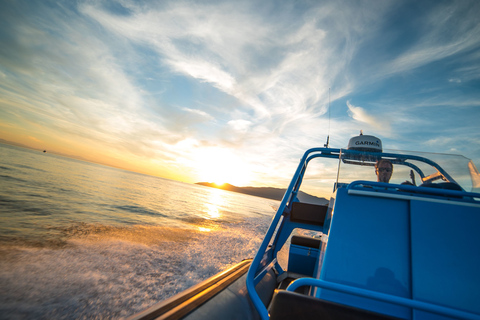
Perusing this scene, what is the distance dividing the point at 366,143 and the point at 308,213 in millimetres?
1328

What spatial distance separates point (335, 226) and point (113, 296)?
332 centimetres

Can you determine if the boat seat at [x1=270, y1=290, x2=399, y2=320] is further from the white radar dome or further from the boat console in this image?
the white radar dome

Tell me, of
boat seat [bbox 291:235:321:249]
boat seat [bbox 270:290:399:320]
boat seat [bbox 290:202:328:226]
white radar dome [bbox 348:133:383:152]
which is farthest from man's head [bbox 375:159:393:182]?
boat seat [bbox 291:235:321:249]

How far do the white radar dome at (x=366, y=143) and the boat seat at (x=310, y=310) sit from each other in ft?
7.65

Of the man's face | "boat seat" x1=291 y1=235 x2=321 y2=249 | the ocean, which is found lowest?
the ocean

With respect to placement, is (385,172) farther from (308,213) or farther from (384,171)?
(308,213)

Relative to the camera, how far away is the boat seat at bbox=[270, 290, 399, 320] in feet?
2.74

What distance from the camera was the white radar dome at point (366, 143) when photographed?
8.69ft

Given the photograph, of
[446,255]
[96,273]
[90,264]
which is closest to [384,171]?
[446,255]

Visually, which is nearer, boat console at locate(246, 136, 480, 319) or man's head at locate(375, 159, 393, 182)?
boat console at locate(246, 136, 480, 319)

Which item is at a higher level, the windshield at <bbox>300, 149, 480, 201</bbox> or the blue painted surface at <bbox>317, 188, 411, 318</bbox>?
the windshield at <bbox>300, 149, 480, 201</bbox>

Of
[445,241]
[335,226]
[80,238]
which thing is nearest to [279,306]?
[335,226]

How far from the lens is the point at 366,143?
2705 millimetres

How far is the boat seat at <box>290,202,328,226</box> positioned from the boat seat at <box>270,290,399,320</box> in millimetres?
2098
